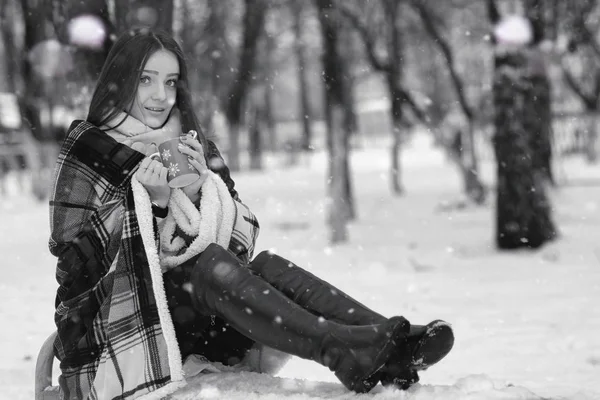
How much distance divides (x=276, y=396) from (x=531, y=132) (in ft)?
20.0

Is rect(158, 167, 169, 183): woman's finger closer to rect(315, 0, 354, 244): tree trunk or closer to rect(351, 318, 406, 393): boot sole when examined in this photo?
rect(351, 318, 406, 393): boot sole

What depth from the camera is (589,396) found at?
8.21 ft

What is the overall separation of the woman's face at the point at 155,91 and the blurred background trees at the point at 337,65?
348mm

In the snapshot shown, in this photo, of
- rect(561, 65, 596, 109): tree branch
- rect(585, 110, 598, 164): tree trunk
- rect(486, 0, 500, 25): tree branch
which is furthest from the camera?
rect(585, 110, 598, 164): tree trunk

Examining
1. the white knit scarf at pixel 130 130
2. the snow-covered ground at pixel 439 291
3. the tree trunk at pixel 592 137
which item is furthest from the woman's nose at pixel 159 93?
the tree trunk at pixel 592 137

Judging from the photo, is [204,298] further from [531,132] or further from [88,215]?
[531,132]

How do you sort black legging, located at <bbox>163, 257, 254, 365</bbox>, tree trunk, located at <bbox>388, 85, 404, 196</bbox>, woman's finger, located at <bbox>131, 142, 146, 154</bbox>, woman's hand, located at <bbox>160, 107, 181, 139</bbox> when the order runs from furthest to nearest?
tree trunk, located at <bbox>388, 85, 404, 196</bbox>
woman's hand, located at <bbox>160, 107, 181, 139</bbox>
woman's finger, located at <bbox>131, 142, 146, 154</bbox>
black legging, located at <bbox>163, 257, 254, 365</bbox>

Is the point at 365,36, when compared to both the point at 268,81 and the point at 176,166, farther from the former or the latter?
the point at 268,81

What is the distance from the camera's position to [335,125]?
888cm

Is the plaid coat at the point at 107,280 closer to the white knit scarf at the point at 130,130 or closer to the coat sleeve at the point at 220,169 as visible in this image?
the white knit scarf at the point at 130,130

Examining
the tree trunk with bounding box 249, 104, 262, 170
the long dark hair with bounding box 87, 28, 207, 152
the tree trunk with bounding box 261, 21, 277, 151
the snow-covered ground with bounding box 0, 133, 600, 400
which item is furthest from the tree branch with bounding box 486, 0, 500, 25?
the tree trunk with bounding box 261, 21, 277, 151

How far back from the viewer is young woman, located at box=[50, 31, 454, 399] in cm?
231

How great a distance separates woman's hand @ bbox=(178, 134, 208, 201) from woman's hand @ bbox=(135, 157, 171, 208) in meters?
0.08

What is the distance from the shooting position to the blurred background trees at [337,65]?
7.84m
